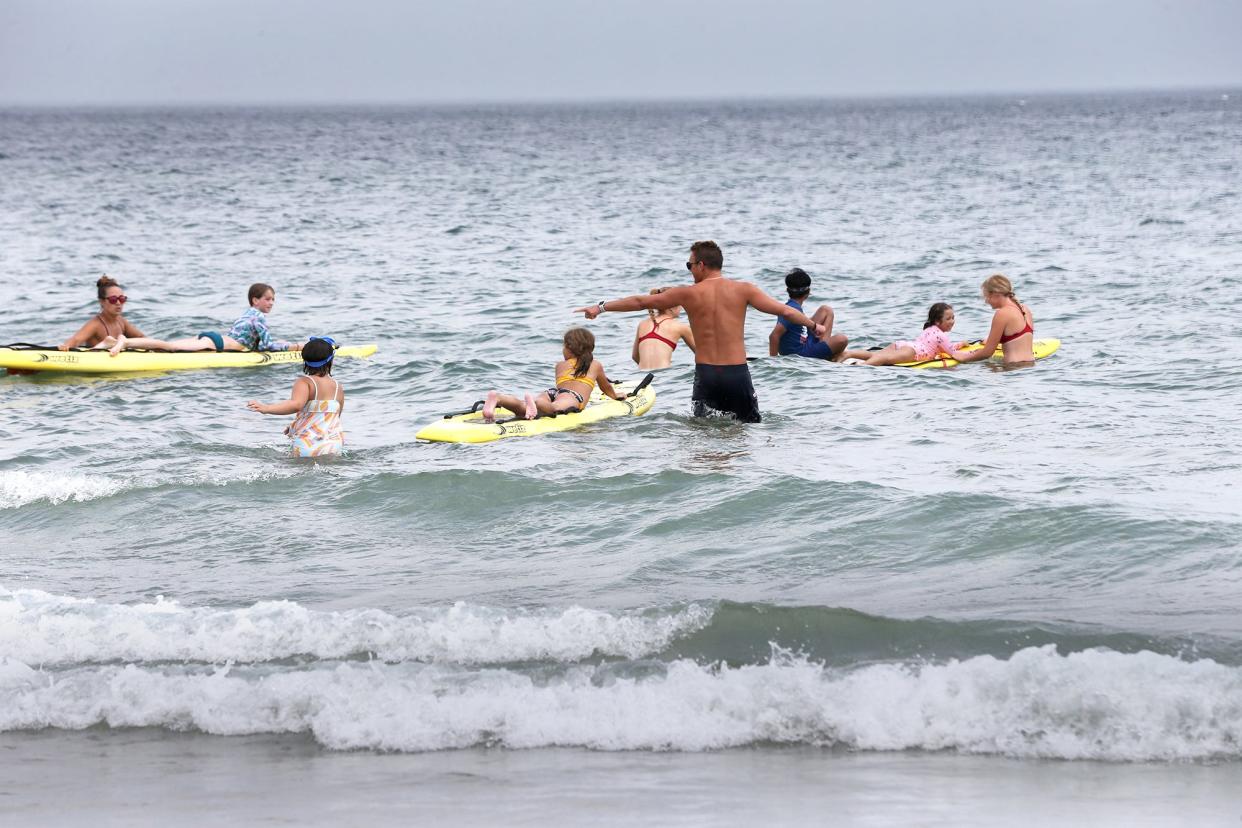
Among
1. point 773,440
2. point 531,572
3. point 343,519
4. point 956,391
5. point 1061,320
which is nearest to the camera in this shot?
point 531,572

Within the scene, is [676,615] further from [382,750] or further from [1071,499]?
[1071,499]

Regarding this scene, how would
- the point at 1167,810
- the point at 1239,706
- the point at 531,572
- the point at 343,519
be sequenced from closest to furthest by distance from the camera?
the point at 1167,810
the point at 1239,706
the point at 531,572
the point at 343,519

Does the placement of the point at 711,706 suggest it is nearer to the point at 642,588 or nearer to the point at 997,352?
the point at 642,588

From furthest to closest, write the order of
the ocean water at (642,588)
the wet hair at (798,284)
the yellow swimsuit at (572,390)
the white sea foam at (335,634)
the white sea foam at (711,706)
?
1. the wet hair at (798,284)
2. the yellow swimsuit at (572,390)
3. the white sea foam at (335,634)
4. the white sea foam at (711,706)
5. the ocean water at (642,588)

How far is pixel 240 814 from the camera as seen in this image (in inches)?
185

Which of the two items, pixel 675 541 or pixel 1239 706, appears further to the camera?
pixel 675 541

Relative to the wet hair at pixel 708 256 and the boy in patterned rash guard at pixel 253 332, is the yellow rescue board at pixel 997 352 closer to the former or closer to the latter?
the wet hair at pixel 708 256

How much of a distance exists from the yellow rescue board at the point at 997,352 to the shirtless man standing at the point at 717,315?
338 cm

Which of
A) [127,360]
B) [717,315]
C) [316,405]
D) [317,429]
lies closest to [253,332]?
[127,360]

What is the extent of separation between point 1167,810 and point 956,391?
27.5ft

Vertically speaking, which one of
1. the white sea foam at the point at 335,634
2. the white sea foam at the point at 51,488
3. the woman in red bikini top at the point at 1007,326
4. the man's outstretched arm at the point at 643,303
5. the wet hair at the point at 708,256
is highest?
the wet hair at the point at 708,256

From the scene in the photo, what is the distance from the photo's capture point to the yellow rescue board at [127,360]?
14.2 m

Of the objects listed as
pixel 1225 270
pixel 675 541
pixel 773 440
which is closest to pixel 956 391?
pixel 773 440

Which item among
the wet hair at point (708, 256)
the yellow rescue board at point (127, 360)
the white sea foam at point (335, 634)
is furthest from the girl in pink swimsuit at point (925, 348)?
the white sea foam at point (335, 634)
